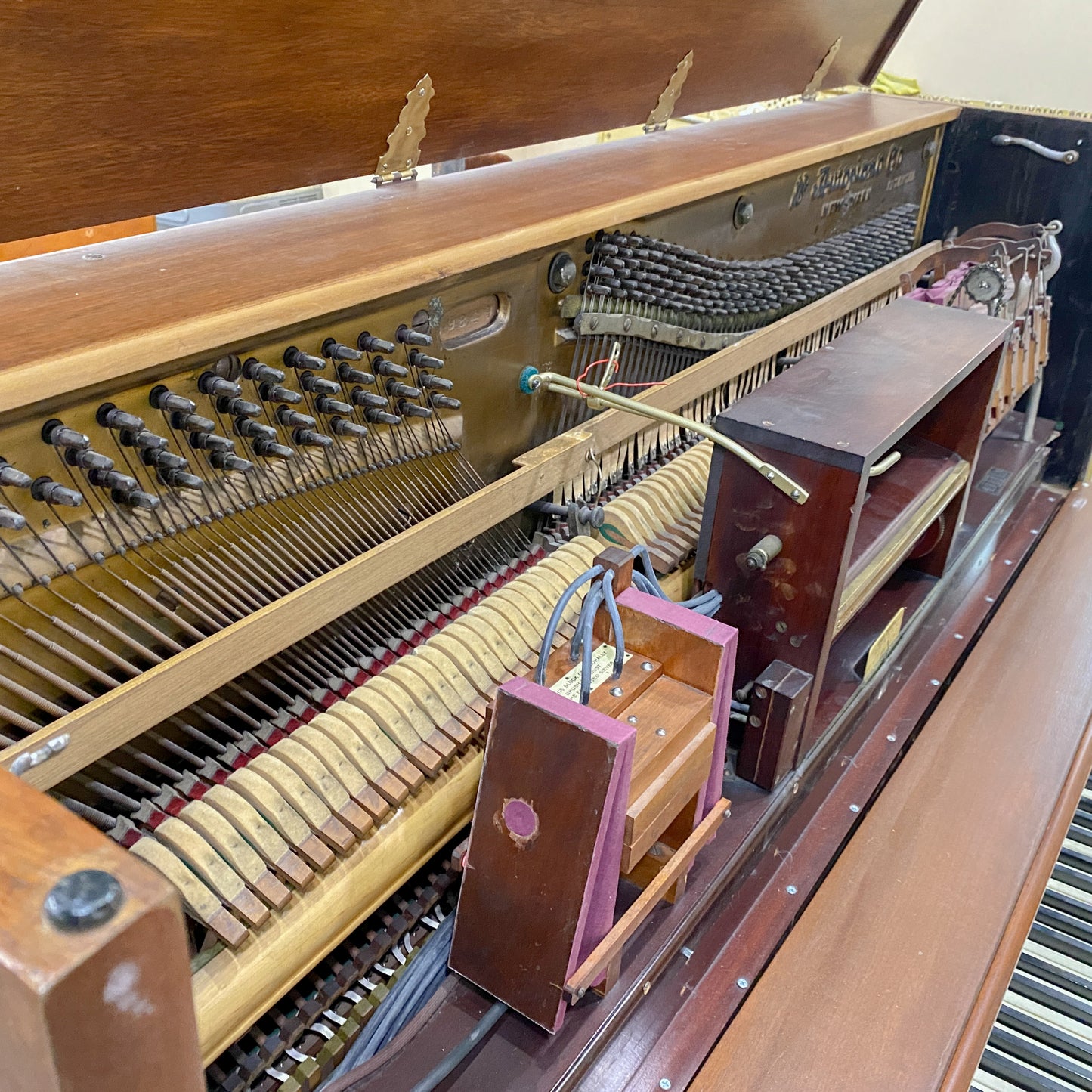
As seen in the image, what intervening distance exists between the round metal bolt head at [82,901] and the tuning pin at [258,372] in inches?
39.8

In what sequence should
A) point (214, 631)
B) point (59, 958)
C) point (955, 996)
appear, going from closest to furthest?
point (59, 958) < point (214, 631) < point (955, 996)

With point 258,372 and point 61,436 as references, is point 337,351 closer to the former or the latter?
point 258,372

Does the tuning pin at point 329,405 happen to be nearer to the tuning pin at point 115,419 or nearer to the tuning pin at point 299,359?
the tuning pin at point 299,359

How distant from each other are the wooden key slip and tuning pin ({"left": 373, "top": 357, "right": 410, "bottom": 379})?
718 mm

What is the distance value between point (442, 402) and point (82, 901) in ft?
4.53

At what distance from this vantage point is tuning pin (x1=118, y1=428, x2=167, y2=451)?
4.13 feet

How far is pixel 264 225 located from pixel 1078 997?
6.73ft

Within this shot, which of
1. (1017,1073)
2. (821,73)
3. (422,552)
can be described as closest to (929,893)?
(1017,1073)

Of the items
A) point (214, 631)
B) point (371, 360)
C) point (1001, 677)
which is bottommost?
point (1001, 677)

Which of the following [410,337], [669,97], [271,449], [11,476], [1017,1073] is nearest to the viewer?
[11,476]

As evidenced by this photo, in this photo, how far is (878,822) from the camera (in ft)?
6.46

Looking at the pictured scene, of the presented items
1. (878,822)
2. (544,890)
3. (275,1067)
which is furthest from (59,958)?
(878,822)

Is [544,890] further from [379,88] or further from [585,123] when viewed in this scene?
[585,123]

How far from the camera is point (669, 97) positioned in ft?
8.80
